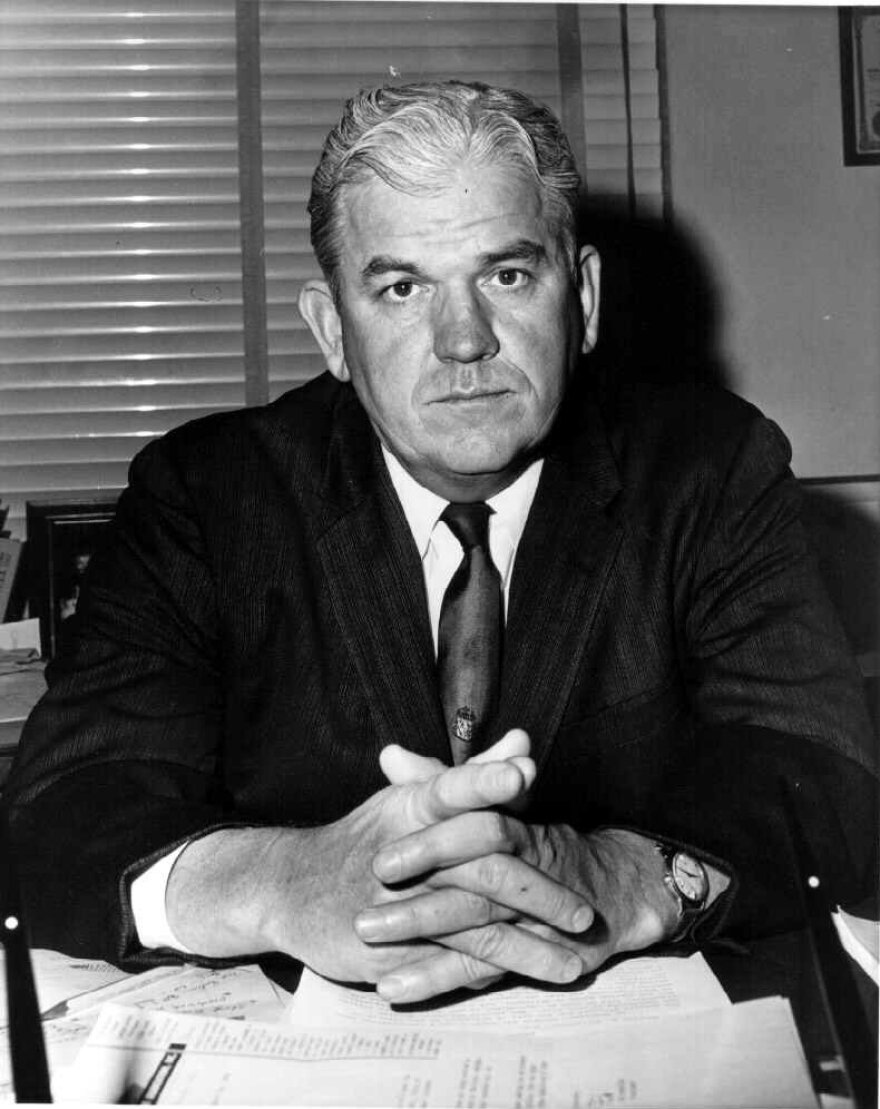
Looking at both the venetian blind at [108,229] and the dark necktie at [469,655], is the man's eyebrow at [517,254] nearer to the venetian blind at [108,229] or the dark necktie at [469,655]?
the dark necktie at [469,655]

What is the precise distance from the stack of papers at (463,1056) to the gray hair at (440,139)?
93 cm

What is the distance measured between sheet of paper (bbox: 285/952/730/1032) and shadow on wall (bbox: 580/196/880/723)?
6.07 feet

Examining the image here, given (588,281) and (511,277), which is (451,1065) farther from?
(588,281)

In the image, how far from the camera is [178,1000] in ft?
2.88

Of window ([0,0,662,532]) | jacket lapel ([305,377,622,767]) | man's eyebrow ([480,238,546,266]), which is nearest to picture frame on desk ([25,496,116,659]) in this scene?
window ([0,0,662,532])

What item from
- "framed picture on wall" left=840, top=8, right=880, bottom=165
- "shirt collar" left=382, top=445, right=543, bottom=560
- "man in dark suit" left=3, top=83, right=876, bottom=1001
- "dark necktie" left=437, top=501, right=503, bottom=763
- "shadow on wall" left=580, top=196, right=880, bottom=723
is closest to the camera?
"man in dark suit" left=3, top=83, right=876, bottom=1001

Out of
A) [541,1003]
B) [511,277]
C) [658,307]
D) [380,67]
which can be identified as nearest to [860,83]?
[658,307]

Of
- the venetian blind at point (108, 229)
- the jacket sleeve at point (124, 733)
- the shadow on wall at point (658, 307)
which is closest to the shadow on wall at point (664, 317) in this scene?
the shadow on wall at point (658, 307)

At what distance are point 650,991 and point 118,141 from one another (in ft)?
8.31

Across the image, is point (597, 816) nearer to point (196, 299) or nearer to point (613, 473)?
point (613, 473)

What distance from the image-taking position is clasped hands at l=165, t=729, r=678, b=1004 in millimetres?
876

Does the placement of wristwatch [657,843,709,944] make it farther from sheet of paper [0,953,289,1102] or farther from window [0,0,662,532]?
window [0,0,662,532]

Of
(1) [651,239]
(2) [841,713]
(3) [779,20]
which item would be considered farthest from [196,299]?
(2) [841,713]

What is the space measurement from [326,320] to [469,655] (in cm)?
53
